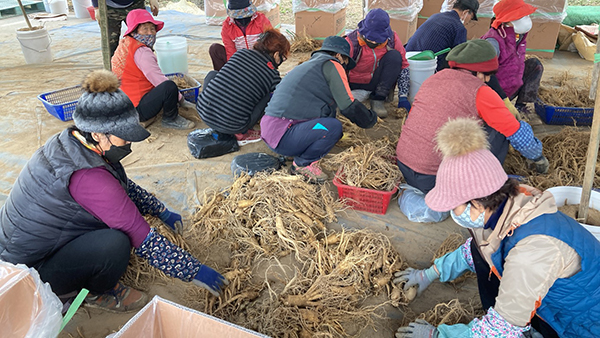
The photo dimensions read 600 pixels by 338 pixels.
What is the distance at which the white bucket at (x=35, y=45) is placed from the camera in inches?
229

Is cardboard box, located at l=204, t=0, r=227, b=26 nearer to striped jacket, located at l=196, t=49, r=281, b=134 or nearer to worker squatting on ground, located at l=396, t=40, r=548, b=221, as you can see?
striped jacket, located at l=196, t=49, r=281, b=134

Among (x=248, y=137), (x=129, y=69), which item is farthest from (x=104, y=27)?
(x=248, y=137)

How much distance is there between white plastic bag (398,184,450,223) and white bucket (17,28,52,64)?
5.71 meters

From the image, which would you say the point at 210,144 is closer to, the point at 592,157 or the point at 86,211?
the point at 86,211

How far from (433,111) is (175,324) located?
1898mm

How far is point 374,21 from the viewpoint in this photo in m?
3.89

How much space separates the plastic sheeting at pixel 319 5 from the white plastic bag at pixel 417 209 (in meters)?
4.47

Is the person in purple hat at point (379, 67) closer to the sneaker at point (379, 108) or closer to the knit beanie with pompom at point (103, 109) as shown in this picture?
the sneaker at point (379, 108)

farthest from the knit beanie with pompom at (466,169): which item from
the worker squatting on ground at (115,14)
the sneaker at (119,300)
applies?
the worker squatting on ground at (115,14)

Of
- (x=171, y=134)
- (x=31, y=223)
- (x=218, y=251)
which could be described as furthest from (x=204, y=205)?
(x=171, y=134)

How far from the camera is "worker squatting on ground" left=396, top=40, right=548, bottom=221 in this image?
2502 millimetres

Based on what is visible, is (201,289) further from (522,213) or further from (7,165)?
(7,165)

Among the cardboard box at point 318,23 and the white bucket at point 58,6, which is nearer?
the cardboard box at point 318,23

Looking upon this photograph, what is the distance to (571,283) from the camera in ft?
4.88
